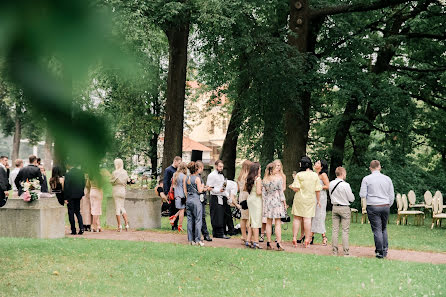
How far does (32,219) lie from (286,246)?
616 cm

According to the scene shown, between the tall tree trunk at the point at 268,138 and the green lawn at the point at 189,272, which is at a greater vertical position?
the tall tree trunk at the point at 268,138

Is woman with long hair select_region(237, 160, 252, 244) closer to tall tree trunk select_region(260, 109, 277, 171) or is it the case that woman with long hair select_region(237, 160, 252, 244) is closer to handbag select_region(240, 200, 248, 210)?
handbag select_region(240, 200, 248, 210)

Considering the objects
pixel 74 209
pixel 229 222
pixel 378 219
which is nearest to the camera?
pixel 378 219

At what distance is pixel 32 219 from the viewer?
13602 mm

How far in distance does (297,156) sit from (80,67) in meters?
22.7

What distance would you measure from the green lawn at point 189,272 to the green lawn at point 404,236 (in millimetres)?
3884

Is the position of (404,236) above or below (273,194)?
below

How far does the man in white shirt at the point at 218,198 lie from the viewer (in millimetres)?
13969

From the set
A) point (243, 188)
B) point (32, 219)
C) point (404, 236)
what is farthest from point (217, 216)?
point (404, 236)

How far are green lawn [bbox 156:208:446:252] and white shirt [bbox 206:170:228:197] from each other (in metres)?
2.67

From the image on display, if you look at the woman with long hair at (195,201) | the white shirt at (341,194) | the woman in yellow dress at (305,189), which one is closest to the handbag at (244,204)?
the woman with long hair at (195,201)

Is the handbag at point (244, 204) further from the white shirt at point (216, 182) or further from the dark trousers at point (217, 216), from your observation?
the dark trousers at point (217, 216)

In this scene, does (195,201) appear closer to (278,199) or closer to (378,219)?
(278,199)

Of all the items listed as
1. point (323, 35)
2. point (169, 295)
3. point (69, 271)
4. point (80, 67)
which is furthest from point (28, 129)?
point (323, 35)
